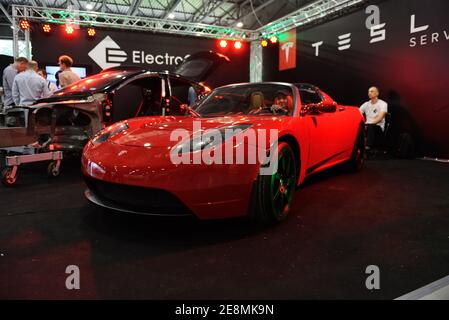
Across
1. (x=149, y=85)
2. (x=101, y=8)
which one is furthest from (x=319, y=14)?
(x=101, y=8)

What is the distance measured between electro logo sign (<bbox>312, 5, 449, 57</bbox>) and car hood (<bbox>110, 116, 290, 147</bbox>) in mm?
4886

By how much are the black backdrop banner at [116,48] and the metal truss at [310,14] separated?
168 cm

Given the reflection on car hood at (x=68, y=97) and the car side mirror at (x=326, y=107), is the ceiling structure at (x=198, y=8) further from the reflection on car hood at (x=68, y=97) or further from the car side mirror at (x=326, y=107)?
the car side mirror at (x=326, y=107)

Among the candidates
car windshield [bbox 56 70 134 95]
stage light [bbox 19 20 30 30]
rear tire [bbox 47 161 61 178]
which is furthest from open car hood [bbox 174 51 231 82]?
stage light [bbox 19 20 30 30]

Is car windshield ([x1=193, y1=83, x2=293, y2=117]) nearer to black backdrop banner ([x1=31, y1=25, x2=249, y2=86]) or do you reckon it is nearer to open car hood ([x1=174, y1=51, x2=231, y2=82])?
open car hood ([x1=174, y1=51, x2=231, y2=82])

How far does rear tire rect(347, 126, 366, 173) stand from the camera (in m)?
4.41

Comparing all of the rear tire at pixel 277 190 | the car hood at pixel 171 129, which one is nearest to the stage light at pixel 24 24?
the car hood at pixel 171 129

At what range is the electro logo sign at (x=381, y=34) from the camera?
6.07m

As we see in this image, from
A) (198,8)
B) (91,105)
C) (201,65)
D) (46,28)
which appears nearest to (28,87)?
(91,105)

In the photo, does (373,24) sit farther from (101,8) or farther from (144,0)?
(101,8)

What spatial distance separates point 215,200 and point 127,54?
8.70 m

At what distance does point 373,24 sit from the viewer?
23.6ft
